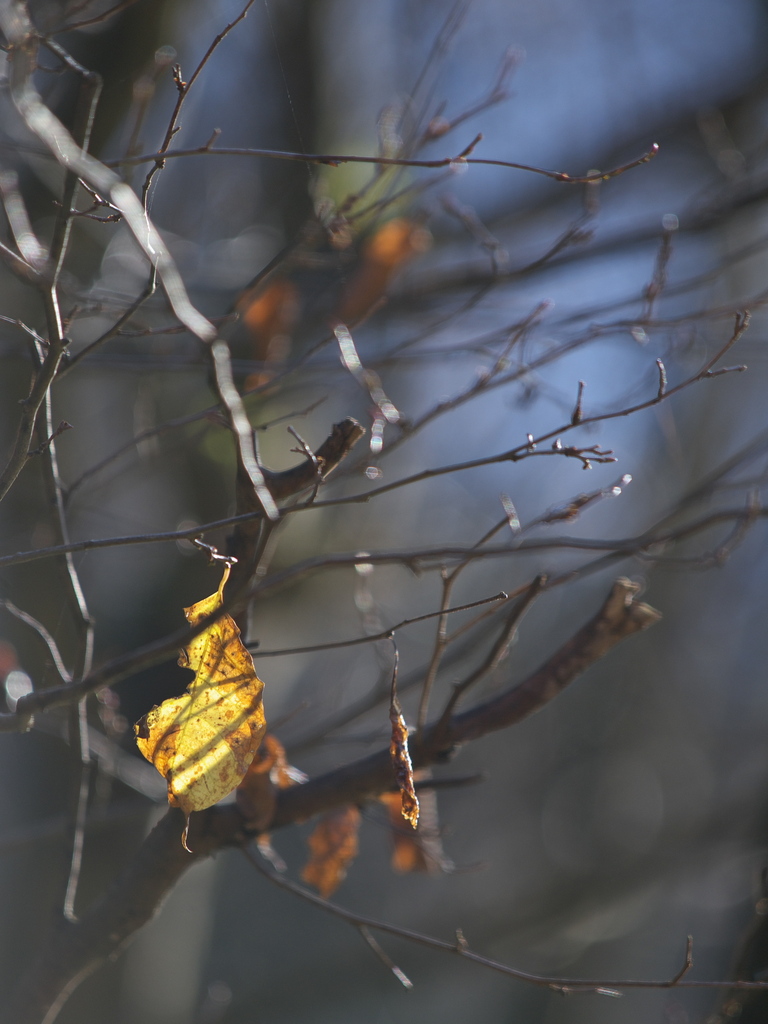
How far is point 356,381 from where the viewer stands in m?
1.50

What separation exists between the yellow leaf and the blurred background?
0.29 m

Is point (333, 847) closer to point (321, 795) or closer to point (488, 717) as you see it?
point (321, 795)

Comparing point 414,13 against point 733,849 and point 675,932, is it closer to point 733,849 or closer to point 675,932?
point 733,849

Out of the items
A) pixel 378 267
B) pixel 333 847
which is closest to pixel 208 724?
pixel 333 847

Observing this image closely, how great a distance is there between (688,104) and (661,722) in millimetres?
4108

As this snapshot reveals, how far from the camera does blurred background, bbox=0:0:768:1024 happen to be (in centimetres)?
136

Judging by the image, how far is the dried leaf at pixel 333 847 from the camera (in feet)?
3.51

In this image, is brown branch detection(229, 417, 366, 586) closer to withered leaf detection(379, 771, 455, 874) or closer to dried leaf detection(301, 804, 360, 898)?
dried leaf detection(301, 804, 360, 898)

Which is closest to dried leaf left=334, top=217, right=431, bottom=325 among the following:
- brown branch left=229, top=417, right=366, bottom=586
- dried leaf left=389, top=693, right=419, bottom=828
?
brown branch left=229, top=417, right=366, bottom=586

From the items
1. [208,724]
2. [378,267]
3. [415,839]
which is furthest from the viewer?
[378,267]

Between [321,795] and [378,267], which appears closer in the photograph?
[321,795]

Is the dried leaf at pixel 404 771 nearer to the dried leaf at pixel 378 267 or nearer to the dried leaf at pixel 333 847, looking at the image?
the dried leaf at pixel 333 847

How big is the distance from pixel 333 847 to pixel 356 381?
2.87 feet

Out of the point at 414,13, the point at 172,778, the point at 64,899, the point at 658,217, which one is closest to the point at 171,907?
the point at 64,899
